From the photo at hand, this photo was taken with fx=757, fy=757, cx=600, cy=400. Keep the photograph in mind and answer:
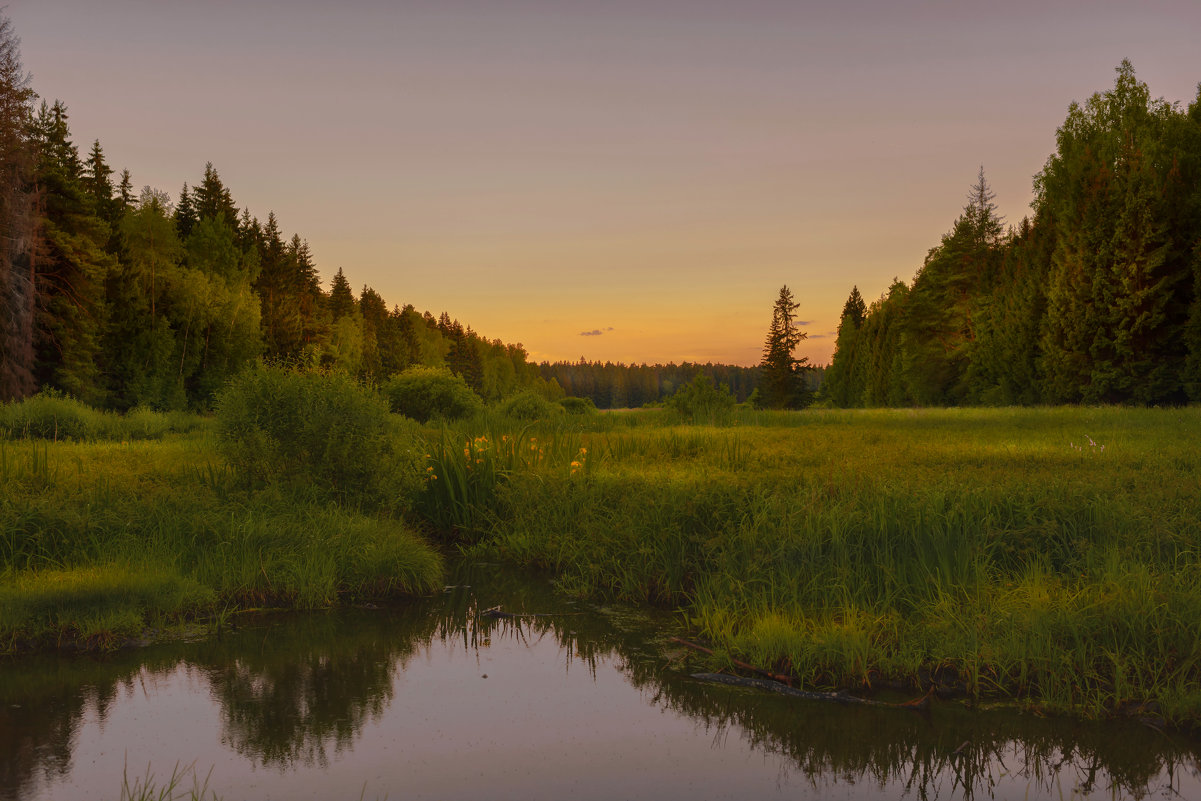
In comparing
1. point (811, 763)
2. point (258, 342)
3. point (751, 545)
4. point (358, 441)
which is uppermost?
point (258, 342)

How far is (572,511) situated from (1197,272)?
2737cm

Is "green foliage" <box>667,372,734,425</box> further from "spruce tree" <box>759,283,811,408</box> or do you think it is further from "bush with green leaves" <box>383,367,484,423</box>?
"spruce tree" <box>759,283,811,408</box>

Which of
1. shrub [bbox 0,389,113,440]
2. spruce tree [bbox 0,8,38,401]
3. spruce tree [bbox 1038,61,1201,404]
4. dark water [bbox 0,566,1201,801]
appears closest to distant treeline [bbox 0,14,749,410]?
spruce tree [bbox 0,8,38,401]

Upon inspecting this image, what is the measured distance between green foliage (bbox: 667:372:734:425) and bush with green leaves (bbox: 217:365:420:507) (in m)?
12.9

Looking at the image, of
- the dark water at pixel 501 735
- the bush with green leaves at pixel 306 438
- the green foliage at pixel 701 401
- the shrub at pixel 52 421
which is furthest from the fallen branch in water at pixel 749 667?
the shrub at pixel 52 421

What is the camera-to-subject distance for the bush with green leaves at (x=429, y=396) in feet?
94.4

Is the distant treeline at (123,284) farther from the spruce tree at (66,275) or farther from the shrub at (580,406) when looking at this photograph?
the shrub at (580,406)

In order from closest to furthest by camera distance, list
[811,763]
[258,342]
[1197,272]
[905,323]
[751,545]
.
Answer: [811,763] → [751,545] → [1197,272] → [258,342] → [905,323]

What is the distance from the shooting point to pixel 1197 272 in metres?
26.4

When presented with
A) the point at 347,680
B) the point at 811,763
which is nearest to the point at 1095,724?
the point at 811,763

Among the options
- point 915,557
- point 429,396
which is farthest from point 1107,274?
point 915,557

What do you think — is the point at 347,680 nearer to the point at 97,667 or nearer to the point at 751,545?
the point at 97,667

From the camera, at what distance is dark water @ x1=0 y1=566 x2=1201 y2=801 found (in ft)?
14.5

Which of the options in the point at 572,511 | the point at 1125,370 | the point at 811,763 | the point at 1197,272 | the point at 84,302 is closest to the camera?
the point at 811,763
